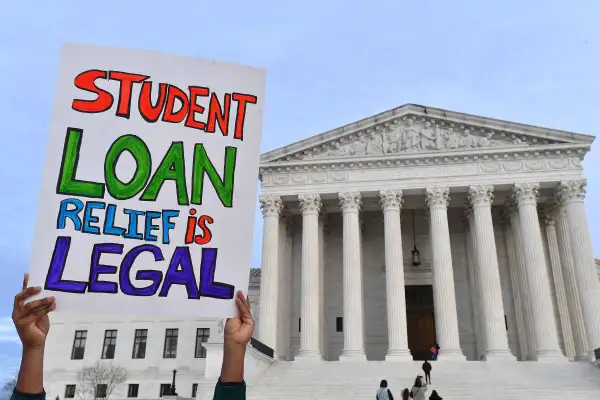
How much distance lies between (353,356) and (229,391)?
87.2 ft

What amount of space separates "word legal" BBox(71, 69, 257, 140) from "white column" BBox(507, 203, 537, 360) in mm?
29242

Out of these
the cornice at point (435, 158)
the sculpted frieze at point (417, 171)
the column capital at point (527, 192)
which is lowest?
the column capital at point (527, 192)

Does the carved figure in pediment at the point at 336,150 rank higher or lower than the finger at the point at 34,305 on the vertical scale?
higher

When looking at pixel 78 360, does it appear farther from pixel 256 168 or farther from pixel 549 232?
pixel 256 168

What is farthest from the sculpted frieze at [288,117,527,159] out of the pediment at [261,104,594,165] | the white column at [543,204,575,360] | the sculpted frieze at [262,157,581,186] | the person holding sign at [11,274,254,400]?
the person holding sign at [11,274,254,400]

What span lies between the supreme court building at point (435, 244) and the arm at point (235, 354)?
85.3ft

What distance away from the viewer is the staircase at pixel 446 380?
22459mm

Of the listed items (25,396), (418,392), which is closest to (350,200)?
(418,392)

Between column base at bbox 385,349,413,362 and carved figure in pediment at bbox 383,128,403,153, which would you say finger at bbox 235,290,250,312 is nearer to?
column base at bbox 385,349,413,362

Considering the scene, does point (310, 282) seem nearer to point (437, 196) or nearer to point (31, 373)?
point (437, 196)

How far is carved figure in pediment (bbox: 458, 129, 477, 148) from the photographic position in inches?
1244

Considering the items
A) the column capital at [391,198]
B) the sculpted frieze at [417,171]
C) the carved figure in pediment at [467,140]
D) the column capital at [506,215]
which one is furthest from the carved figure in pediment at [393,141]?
the column capital at [506,215]

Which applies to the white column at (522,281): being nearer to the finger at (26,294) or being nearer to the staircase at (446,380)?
the staircase at (446,380)

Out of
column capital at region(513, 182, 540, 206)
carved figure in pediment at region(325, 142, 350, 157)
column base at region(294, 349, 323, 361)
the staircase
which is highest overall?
carved figure in pediment at region(325, 142, 350, 157)
